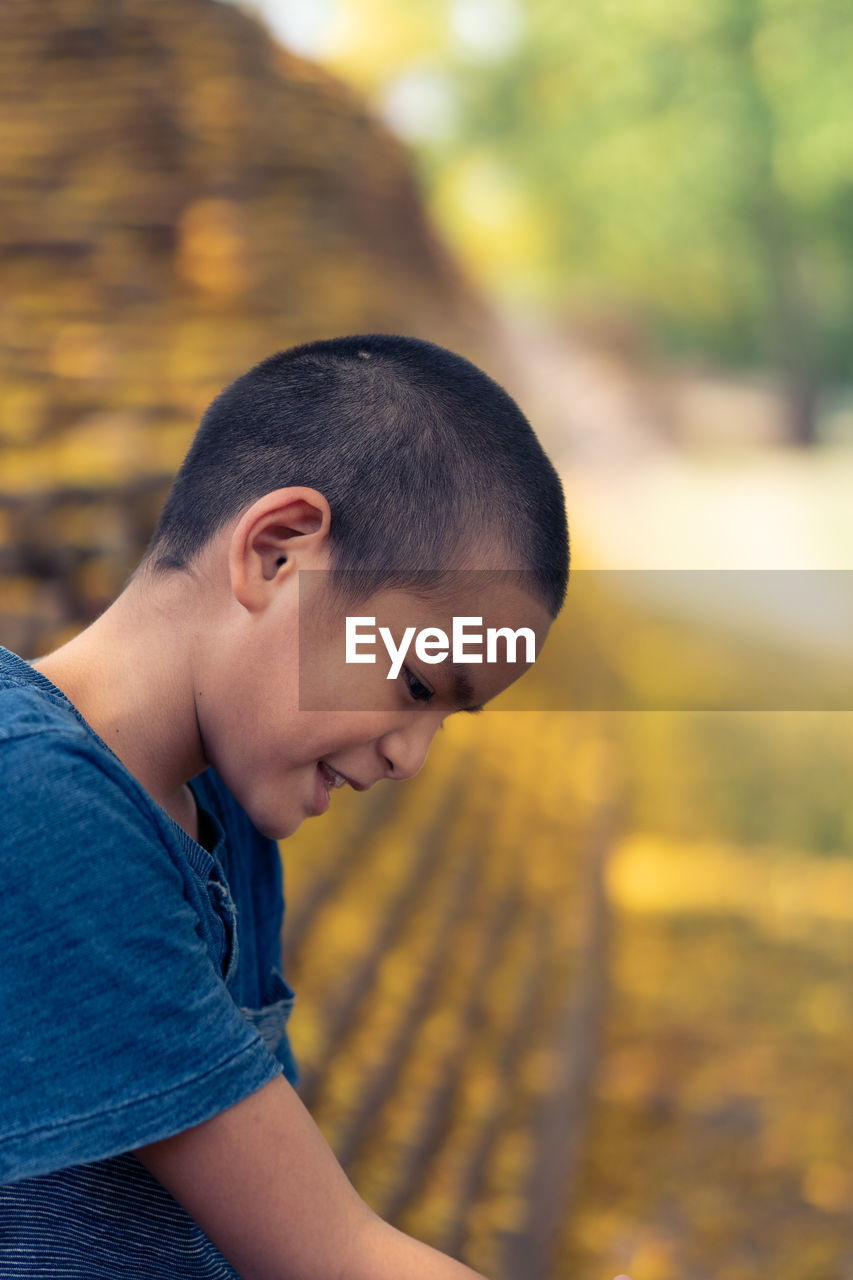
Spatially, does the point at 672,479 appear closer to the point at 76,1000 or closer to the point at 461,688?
the point at 461,688

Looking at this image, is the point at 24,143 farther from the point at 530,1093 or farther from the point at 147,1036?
the point at 147,1036

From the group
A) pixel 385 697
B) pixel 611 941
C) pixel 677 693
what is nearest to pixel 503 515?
pixel 385 697

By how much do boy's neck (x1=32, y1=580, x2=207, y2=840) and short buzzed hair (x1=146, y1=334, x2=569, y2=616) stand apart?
0.05m

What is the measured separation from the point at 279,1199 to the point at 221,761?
33 centimetres

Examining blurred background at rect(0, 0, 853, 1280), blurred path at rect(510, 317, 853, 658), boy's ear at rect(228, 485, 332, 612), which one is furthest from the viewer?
blurred path at rect(510, 317, 853, 658)

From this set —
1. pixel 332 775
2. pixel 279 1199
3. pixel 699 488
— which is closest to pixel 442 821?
pixel 332 775

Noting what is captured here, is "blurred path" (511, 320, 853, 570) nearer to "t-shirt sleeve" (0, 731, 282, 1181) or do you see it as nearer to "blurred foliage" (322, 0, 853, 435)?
"blurred foliage" (322, 0, 853, 435)

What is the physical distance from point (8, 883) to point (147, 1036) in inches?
4.9

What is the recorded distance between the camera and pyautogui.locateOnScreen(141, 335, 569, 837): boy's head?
0.96m

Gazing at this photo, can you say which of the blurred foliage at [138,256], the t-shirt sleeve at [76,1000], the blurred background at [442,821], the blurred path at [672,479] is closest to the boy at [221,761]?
the t-shirt sleeve at [76,1000]

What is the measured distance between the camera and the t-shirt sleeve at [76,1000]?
2.51ft

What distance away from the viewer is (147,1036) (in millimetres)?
772

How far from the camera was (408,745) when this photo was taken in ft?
3.30

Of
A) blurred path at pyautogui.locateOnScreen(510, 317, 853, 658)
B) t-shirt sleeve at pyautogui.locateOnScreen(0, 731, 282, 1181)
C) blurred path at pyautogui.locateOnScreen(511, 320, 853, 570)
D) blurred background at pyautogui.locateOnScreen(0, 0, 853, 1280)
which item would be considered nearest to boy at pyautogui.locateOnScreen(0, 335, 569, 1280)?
t-shirt sleeve at pyautogui.locateOnScreen(0, 731, 282, 1181)
